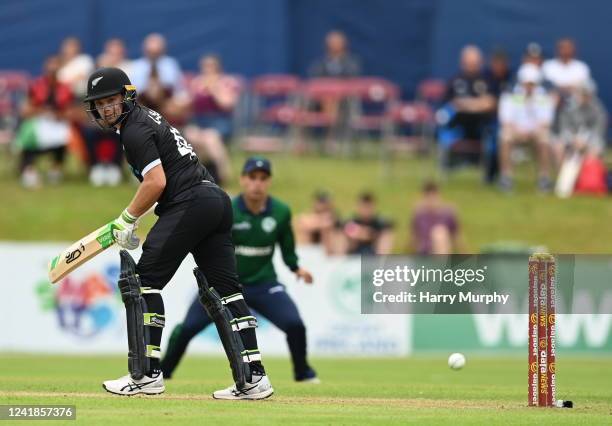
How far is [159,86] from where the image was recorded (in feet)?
71.3

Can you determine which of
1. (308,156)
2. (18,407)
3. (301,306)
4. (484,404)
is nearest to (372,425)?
(484,404)

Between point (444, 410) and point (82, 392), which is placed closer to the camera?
point (444, 410)

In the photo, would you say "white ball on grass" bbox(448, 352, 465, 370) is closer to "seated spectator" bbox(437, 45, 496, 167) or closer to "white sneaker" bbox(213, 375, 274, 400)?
"white sneaker" bbox(213, 375, 274, 400)

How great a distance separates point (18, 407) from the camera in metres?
9.42

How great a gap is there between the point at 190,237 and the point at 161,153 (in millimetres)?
634

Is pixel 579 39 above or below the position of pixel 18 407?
above

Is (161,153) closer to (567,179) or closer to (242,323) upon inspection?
(242,323)

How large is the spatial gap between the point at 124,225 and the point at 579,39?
18.6m

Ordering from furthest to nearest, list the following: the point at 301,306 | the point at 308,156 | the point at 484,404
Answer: the point at 308,156 → the point at 301,306 → the point at 484,404

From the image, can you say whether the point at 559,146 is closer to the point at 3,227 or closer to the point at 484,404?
the point at 3,227

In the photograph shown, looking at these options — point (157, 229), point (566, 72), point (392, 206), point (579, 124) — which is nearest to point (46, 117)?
point (392, 206)

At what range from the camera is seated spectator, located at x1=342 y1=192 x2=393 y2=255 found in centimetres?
1980

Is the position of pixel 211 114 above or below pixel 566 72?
below
